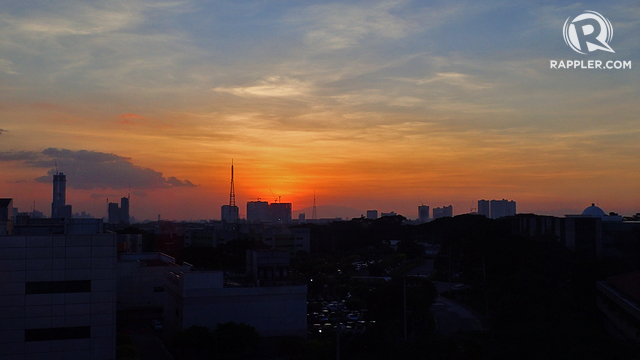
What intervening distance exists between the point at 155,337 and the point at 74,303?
8.84 m

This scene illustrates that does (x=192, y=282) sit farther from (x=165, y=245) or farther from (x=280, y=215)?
(x=280, y=215)

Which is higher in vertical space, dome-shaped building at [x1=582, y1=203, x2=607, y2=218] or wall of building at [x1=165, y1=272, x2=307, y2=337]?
dome-shaped building at [x1=582, y1=203, x2=607, y2=218]

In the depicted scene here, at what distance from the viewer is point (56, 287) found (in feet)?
51.6

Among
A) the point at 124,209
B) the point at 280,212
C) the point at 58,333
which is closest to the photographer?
the point at 58,333

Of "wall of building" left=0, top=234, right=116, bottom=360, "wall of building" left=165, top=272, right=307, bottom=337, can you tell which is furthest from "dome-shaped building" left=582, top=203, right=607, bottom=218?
"wall of building" left=0, top=234, right=116, bottom=360

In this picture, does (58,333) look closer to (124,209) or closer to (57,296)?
(57,296)

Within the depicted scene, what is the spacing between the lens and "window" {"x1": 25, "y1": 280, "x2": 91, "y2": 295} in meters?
15.5

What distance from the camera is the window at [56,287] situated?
15531mm

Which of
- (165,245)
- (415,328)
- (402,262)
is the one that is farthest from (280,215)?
(415,328)

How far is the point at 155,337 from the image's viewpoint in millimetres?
24031

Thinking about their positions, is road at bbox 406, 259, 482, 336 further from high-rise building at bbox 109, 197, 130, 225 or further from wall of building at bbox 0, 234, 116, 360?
high-rise building at bbox 109, 197, 130, 225

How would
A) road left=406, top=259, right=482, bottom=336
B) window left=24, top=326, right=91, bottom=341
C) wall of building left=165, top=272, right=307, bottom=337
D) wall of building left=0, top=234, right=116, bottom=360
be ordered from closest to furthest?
wall of building left=0, top=234, right=116, bottom=360, window left=24, top=326, right=91, bottom=341, wall of building left=165, top=272, right=307, bottom=337, road left=406, top=259, right=482, bottom=336

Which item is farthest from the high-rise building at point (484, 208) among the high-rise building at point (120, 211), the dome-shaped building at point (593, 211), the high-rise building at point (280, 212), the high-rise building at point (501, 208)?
the dome-shaped building at point (593, 211)

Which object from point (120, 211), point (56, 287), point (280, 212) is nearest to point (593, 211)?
point (56, 287)
